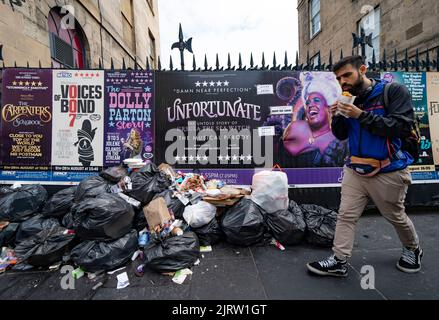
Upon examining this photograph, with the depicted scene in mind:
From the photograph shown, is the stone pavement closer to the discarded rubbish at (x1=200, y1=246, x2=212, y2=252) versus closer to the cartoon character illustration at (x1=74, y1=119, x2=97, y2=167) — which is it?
the discarded rubbish at (x1=200, y1=246, x2=212, y2=252)

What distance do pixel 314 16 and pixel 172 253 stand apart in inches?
738

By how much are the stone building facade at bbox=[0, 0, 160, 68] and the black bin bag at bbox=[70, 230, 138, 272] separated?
149 inches

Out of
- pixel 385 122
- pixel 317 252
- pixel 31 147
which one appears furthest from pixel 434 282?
pixel 31 147

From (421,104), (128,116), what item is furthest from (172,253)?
(421,104)

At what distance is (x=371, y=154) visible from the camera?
2.06 meters

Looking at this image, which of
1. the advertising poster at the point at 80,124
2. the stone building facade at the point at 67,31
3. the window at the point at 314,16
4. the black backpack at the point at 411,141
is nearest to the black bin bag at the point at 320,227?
the black backpack at the point at 411,141

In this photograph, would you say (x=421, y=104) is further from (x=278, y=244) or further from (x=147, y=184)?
(x=147, y=184)

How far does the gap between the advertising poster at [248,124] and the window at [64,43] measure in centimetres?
444

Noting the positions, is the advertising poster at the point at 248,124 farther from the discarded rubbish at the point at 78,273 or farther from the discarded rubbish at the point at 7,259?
the discarded rubbish at the point at 7,259

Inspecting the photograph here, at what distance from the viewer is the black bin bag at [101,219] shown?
8.24 ft

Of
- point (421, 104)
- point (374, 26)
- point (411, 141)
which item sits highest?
point (374, 26)

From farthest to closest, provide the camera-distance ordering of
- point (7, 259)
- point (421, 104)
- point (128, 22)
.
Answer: point (128, 22), point (421, 104), point (7, 259)

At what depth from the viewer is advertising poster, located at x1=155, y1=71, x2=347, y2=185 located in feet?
12.9

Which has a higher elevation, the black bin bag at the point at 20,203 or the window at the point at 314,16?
the window at the point at 314,16
